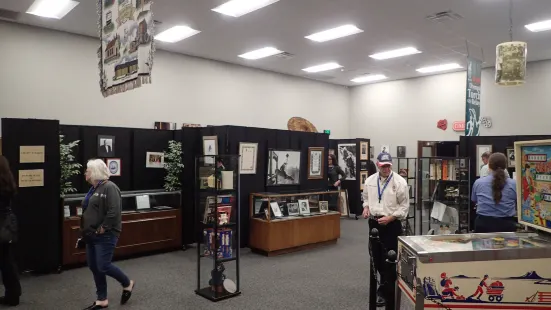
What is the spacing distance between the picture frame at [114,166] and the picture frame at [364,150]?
6.29m

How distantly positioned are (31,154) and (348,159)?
761 centimetres

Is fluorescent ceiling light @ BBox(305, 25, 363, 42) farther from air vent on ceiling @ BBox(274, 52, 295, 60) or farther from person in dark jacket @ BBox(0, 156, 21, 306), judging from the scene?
person in dark jacket @ BBox(0, 156, 21, 306)

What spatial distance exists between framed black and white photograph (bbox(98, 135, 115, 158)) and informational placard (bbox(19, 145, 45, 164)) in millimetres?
1148

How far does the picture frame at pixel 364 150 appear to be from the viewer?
11.0 meters

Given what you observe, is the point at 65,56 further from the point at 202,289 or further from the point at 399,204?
the point at 399,204

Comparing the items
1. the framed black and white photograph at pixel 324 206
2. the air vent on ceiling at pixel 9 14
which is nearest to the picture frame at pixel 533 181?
the framed black and white photograph at pixel 324 206

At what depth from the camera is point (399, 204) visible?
4.33m

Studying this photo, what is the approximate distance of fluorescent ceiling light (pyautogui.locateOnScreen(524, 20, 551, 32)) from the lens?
25.2 feet

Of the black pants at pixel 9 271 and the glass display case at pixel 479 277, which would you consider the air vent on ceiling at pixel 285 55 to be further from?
the glass display case at pixel 479 277

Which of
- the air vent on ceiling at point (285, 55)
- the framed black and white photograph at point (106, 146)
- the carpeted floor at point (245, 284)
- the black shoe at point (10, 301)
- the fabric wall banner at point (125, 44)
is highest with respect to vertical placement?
the air vent on ceiling at point (285, 55)

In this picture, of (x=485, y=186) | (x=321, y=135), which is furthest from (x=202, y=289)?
(x=321, y=135)

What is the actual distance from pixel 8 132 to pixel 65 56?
3.44m

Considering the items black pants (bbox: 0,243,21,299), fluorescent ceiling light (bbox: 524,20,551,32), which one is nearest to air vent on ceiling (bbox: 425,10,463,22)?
fluorescent ceiling light (bbox: 524,20,551,32)

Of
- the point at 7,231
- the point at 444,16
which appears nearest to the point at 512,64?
the point at 444,16
